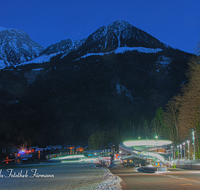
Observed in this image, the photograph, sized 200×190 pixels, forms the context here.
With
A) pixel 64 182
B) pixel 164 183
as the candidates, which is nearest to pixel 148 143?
pixel 64 182

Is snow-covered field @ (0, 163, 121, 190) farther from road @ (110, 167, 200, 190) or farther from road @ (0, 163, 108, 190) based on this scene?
road @ (110, 167, 200, 190)

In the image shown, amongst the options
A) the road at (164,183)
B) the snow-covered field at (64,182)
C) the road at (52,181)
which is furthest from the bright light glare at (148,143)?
the road at (164,183)

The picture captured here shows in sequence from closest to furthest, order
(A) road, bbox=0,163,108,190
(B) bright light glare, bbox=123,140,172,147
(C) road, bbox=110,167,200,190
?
(C) road, bbox=110,167,200,190
(A) road, bbox=0,163,108,190
(B) bright light glare, bbox=123,140,172,147

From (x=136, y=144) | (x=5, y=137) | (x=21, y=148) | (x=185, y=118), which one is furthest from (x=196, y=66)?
(x=5, y=137)

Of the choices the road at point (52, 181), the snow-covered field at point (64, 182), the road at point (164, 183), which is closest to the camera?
the road at point (164, 183)

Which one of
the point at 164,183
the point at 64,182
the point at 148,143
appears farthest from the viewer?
the point at 148,143

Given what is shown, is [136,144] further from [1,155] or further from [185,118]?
[1,155]

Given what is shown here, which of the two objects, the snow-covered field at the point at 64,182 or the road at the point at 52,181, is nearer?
the snow-covered field at the point at 64,182

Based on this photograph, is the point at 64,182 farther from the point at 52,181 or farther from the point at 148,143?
the point at 148,143

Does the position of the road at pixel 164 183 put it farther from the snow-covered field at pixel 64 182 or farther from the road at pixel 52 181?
the road at pixel 52 181

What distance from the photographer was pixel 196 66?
36094 mm

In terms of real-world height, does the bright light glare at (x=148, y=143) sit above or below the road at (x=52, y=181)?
above

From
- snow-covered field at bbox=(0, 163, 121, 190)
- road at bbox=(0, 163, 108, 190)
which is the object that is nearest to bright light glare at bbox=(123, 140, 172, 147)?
road at bbox=(0, 163, 108, 190)

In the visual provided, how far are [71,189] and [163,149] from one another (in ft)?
273
